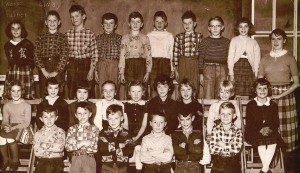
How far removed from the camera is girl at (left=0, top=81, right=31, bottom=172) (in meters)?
4.07

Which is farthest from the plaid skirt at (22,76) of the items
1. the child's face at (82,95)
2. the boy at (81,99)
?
the child's face at (82,95)

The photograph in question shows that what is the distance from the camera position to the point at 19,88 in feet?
13.7

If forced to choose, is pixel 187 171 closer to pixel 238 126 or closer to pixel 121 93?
pixel 238 126

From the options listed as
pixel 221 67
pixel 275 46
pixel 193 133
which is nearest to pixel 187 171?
pixel 193 133

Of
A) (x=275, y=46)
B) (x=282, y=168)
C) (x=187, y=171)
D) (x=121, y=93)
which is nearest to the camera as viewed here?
(x=187, y=171)

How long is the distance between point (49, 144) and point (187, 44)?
1590mm

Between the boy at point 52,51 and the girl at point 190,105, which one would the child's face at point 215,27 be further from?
the boy at point 52,51

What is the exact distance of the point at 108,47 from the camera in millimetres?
4578

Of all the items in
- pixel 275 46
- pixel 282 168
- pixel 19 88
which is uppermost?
pixel 275 46

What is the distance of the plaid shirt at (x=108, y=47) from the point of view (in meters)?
4.57

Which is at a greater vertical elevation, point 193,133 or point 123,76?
point 123,76

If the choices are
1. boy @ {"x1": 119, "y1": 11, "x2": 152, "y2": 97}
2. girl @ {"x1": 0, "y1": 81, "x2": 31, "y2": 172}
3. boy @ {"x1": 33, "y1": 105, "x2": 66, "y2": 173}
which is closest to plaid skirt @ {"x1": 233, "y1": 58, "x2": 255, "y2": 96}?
boy @ {"x1": 119, "y1": 11, "x2": 152, "y2": 97}

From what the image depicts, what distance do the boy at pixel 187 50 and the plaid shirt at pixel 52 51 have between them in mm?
1035

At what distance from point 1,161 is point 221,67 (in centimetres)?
210
